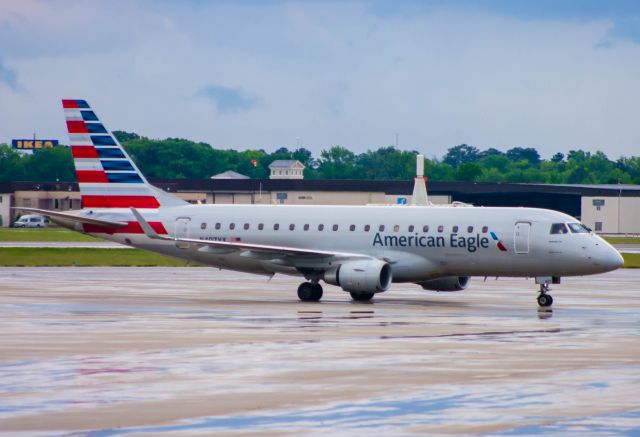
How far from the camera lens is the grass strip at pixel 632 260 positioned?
72812 millimetres

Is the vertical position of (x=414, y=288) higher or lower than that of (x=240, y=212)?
lower

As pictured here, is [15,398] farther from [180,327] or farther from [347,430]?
[180,327]

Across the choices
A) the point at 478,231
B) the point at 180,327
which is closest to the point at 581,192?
the point at 478,231

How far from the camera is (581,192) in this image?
462 feet

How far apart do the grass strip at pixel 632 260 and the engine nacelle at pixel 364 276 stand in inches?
1303

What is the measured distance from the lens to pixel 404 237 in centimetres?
4350

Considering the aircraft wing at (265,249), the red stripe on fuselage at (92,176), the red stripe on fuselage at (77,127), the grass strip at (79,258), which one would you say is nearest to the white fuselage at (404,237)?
the aircraft wing at (265,249)

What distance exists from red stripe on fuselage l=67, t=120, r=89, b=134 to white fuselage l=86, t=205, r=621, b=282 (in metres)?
3.32

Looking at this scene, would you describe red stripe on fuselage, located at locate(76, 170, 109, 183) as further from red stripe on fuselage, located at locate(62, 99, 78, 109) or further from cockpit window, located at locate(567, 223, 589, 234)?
cockpit window, located at locate(567, 223, 589, 234)

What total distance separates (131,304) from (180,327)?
28.0ft

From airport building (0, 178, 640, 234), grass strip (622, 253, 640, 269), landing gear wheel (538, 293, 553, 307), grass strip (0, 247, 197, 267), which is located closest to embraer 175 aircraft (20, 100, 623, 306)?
landing gear wheel (538, 293, 553, 307)

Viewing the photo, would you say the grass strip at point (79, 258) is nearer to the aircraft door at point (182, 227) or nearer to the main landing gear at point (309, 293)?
the aircraft door at point (182, 227)

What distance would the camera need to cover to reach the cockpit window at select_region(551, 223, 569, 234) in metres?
41.6

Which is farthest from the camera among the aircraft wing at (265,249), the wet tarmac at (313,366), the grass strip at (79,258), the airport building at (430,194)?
the airport building at (430,194)
